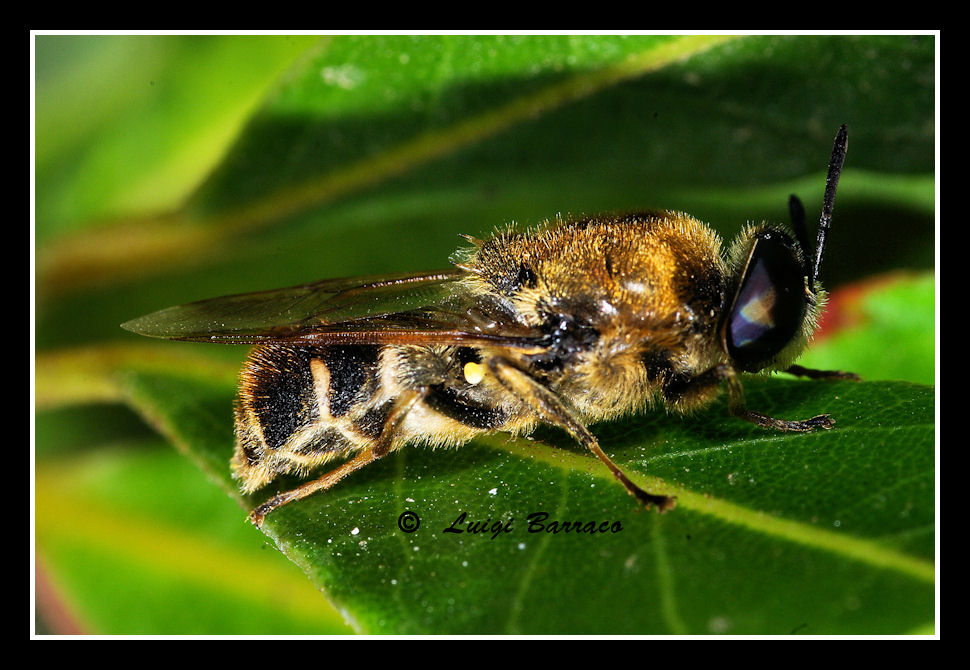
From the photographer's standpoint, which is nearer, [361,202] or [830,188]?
[830,188]

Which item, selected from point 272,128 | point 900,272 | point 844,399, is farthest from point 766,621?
point 272,128

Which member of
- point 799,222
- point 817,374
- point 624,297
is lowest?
point 817,374

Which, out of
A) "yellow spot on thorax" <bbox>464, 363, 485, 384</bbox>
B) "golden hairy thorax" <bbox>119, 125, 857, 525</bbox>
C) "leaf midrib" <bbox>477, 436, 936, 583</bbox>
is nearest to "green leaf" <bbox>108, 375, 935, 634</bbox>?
"leaf midrib" <bbox>477, 436, 936, 583</bbox>

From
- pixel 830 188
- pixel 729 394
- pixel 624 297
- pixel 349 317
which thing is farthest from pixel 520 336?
pixel 830 188

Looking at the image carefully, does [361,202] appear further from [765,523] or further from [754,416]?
[765,523]

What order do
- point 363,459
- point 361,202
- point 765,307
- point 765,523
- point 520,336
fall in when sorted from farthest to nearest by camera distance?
point 361,202 → point 363,459 → point 520,336 → point 765,307 → point 765,523

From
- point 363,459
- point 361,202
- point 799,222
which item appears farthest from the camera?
point 361,202

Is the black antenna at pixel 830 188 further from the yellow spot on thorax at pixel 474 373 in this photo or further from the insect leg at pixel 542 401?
the yellow spot on thorax at pixel 474 373
